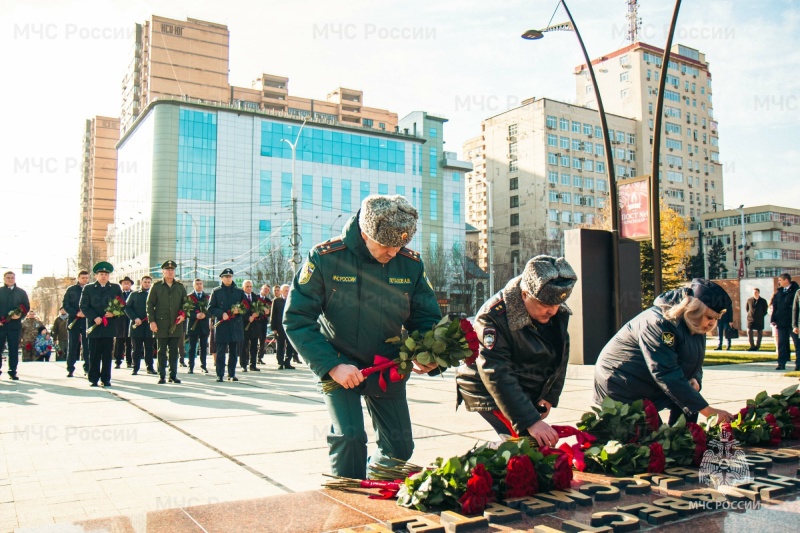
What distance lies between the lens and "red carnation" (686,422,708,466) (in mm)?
4020

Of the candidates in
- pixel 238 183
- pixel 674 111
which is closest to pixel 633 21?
pixel 674 111

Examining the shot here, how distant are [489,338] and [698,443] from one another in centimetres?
140

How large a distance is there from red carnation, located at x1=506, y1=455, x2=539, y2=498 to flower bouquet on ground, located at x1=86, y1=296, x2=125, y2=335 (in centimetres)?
1057

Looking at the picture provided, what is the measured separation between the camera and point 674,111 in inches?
3866

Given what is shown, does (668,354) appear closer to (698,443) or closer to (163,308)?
(698,443)

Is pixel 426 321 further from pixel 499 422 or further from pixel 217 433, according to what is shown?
pixel 217 433

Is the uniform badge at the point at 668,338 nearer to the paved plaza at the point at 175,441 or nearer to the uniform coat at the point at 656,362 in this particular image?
the uniform coat at the point at 656,362

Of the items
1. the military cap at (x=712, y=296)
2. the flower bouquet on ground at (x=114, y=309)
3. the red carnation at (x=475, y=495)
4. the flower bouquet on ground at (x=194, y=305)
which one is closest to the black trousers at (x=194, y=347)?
the flower bouquet on ground at (x=194, y=305)

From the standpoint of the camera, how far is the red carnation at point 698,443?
13.2 ft

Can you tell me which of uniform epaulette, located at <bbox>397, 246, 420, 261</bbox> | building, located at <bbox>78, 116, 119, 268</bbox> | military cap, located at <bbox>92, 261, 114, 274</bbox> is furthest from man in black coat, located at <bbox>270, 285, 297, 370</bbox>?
building, located at <bbox>78, 116, 119, 268</bbox>

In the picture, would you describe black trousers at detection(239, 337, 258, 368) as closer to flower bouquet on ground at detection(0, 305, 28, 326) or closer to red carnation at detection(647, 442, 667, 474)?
flower bouquet on ground at detection(0, 305, 28, 326)

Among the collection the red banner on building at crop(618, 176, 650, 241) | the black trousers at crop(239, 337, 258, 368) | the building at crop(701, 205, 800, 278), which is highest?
the building at crop(701, 205, 800, 278)

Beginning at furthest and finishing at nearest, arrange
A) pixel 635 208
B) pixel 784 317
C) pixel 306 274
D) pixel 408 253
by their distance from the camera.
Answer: pixel 635 208, pixel 784 317, pixel 408 253, pixel 306 274

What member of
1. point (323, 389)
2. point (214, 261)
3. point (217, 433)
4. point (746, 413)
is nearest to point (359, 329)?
point (323, 389)
